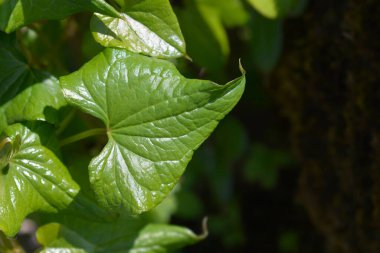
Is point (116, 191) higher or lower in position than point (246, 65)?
higher

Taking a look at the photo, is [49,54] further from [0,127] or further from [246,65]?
[246,65]

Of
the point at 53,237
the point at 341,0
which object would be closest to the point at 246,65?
the point at 341,0

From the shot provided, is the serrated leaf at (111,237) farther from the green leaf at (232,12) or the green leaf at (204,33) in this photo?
the green leaf at (232,12)

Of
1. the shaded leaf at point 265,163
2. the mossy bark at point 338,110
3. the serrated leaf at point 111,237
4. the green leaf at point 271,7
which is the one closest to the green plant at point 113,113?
the serrated leaf at point 111,237

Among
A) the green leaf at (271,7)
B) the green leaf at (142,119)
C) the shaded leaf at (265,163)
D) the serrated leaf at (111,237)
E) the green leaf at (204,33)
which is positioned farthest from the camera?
the shaded leaf at (265,163)

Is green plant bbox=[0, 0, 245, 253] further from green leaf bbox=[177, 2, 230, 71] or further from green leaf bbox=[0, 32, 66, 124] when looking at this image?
green leaf bbox=[177, 2, 230, 71]

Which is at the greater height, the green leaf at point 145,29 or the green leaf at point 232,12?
the green leaf at point 145,29

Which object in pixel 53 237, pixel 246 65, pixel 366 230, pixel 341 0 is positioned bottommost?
pixel 366 230
